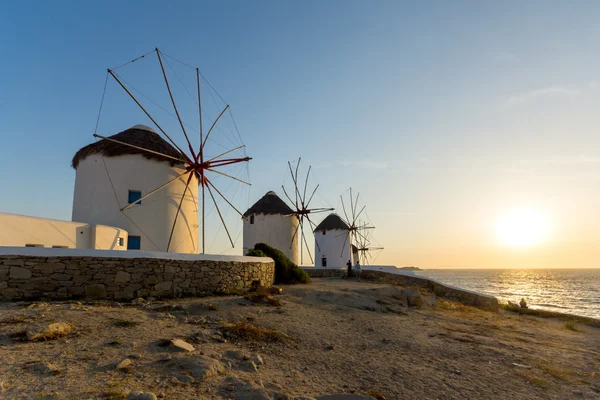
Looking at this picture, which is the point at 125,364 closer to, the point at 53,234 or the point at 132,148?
the point at 53,234

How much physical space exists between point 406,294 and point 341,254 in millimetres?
20315

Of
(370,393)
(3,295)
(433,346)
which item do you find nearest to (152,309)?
(3,295)

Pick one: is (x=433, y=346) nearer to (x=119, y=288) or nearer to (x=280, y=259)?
(x=119, y=288)

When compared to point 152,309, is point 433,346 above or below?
below

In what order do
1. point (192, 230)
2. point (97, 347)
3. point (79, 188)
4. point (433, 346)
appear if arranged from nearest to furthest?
point (97, 347), point (433, 346), point (79, 188), point (192, 230)

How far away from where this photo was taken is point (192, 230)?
16.9m

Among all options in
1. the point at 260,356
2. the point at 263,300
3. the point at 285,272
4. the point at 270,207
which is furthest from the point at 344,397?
the point at 270,207

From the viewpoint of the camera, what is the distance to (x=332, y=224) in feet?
117

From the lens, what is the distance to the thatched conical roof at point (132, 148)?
594 inches

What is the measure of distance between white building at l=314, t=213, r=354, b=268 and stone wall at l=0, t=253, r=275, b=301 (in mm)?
23204

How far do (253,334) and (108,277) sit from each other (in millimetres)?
5088

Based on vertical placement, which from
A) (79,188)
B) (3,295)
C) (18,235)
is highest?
(79,188)

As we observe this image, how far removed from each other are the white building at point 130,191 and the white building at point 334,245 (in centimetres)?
2088

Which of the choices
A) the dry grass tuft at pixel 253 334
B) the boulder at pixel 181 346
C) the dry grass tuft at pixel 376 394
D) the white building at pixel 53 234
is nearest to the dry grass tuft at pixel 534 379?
the dry grass tuft at pixel 376 394
